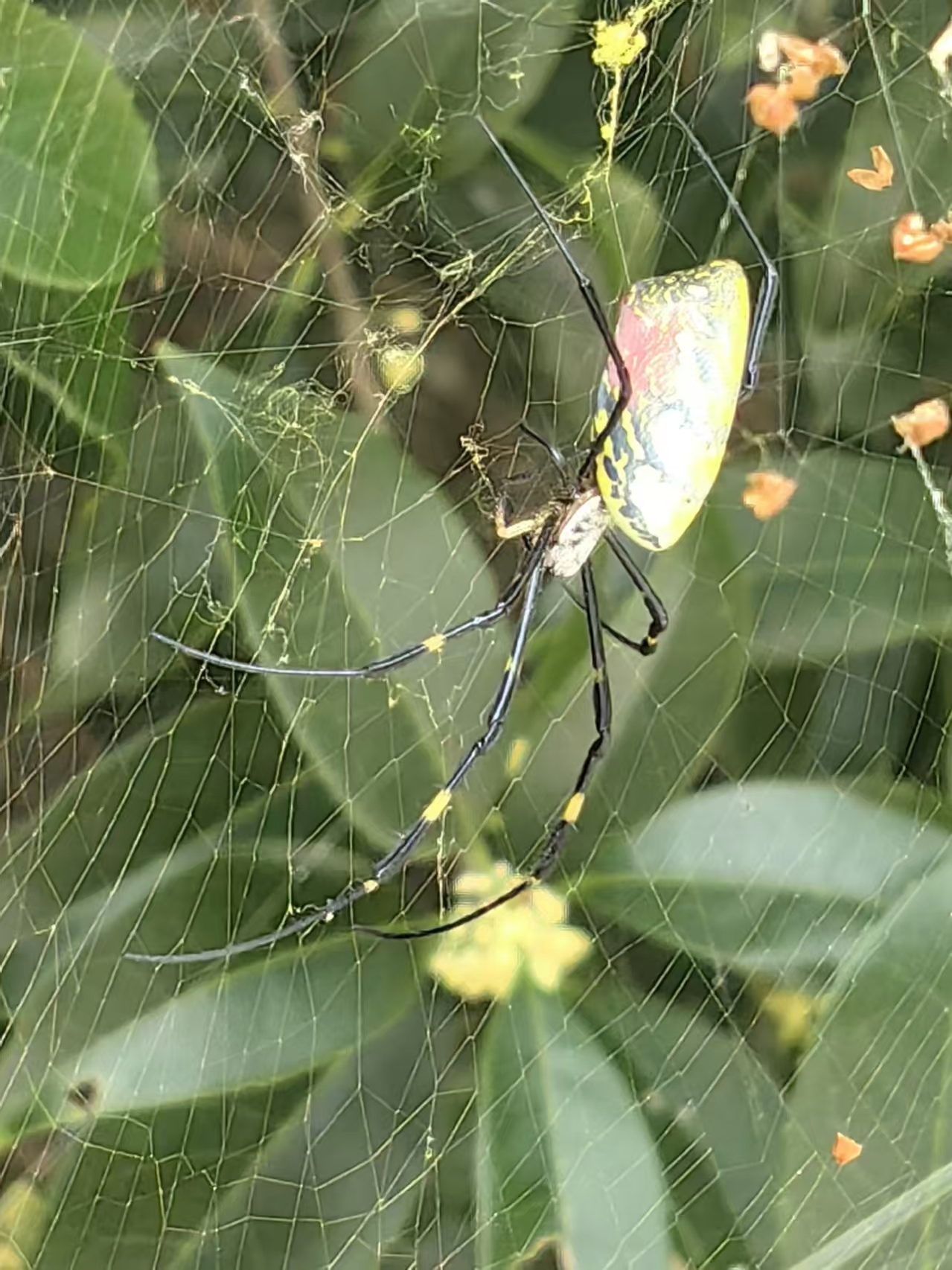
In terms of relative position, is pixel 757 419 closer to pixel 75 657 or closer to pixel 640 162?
pixel 640 162

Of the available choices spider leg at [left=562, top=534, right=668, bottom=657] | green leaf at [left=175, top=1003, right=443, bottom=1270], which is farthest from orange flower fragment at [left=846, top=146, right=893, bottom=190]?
green leaf at [left=175, top=1003, right=443, bottom=1270]

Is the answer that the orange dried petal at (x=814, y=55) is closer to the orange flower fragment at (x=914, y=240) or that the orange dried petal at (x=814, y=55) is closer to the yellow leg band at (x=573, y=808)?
the orange flower fragment at (x=914, y=240)

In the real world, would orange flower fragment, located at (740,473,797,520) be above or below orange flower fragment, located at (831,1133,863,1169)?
above

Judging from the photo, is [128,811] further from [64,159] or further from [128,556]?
[64,159]

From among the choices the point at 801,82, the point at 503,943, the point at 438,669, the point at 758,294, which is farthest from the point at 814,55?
the point at 503,943

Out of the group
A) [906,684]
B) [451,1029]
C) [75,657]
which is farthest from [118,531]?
[906,684]

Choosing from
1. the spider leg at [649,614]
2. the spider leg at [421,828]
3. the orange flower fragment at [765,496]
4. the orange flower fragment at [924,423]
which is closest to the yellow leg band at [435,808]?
the spider leg at [421,828]

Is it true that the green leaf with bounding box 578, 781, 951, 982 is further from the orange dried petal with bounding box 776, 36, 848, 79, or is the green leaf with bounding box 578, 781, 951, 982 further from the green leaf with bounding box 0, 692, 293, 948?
the orange dried petal with bounding box 776, 36, 848, 79
